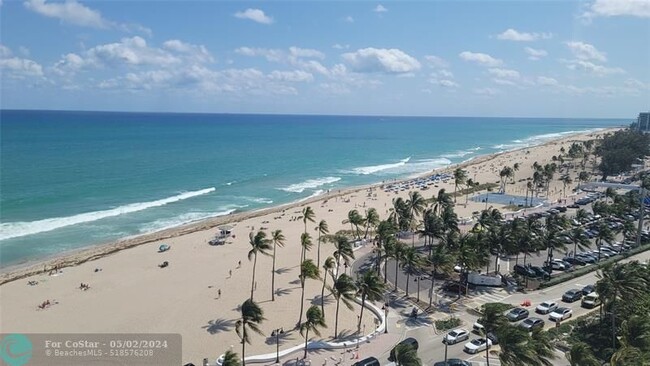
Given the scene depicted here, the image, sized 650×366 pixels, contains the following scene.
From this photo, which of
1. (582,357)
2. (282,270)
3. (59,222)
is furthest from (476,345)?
(59,222)

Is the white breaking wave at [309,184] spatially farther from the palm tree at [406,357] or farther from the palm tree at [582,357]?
the palm tree at [582,357]

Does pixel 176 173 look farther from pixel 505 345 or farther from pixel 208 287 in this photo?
pixel 505 345

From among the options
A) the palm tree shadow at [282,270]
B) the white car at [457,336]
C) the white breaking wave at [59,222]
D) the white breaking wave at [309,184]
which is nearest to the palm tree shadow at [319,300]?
the palm tree shadow at [282,270]

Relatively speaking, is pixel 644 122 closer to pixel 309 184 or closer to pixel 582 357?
pixel 309 184

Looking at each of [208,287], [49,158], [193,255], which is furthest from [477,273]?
[49,158]

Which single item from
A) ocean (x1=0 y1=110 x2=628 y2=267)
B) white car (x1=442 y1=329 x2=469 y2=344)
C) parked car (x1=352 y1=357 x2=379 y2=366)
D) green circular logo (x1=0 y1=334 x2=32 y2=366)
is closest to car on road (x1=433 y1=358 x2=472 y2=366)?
white car (x1=442 y1=329 x2=469 y2=344)
